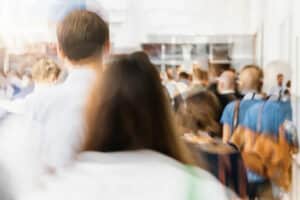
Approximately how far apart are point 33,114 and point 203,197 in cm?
64

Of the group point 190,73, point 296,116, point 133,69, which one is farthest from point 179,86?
point 296,116

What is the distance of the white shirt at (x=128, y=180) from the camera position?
4.93 ft

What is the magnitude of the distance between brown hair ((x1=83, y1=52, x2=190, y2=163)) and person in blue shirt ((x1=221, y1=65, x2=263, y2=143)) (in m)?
0.22

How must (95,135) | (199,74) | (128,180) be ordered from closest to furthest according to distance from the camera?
(128,180) < (95,135) < (199,74)

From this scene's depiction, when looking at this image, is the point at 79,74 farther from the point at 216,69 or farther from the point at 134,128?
the point at 216,69

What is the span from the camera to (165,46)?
172 cm

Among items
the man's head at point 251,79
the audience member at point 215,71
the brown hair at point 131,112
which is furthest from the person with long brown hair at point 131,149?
the man's head at point 251,79

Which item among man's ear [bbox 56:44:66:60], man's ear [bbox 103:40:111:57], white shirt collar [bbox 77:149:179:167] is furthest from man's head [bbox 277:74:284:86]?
man's ear [bbox 56:44:66:60]

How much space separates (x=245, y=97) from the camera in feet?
5.82

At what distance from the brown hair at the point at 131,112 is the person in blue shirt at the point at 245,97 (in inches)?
8.6

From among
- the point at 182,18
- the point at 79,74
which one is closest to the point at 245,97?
the point at 182,18

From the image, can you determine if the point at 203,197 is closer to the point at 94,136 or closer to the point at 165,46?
the point at 94,136

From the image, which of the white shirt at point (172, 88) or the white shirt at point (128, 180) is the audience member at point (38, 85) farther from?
the white shirt at point (172, 88)

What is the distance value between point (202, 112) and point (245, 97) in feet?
0.56
